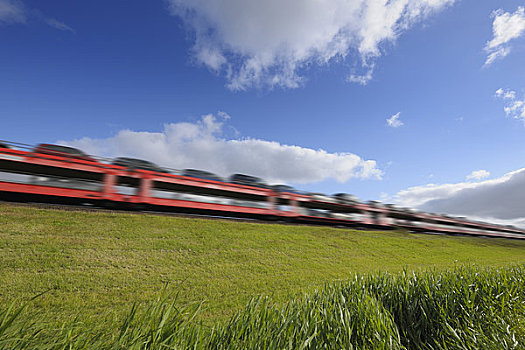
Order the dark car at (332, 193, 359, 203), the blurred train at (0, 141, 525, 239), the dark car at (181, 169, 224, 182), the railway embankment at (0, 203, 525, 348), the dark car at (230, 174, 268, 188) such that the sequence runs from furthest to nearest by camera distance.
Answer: the dark car at (332, 193, 359, 203) < the dark car at (230, 174, 268, 188) < the dark car at (181, 169, 224, 182) < the blurred train at (0, 141, 525, 239) < the railway embankment at (0, 203, 525, 348)

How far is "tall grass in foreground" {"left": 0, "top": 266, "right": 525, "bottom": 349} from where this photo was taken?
1487mm

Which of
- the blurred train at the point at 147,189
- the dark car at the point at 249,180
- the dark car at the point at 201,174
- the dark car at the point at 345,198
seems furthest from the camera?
the dark car at the point at 345,198

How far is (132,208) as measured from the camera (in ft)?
23.0

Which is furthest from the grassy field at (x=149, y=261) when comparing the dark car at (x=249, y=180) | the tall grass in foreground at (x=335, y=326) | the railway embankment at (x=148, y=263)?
the dark car at (x=249, y=180)

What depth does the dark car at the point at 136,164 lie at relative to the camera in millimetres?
7119

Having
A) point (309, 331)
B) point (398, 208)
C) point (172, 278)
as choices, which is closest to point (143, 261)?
point (172, 278)

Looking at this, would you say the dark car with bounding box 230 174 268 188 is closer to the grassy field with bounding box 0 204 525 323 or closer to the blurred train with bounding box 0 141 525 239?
the blurred train with bounding box 0 141 525 239

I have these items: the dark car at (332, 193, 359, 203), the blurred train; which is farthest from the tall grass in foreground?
the dark car at (332, 193, 359, 203)

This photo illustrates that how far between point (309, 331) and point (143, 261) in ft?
12.5

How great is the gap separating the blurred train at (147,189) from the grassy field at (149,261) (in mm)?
566

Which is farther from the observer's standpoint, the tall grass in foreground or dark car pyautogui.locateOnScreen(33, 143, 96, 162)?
dark car pyautogui.locateOnScreen(33, 143, 96, 162)

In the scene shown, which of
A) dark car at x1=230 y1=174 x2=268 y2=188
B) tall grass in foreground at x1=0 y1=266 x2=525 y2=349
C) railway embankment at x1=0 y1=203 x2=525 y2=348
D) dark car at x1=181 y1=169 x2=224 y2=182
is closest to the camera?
tall grass in foreground at x1=0 y1=266 x2=525 y2=349

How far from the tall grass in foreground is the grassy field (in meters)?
1.12

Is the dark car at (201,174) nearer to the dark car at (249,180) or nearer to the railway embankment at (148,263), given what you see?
the dark car at (249,180)
